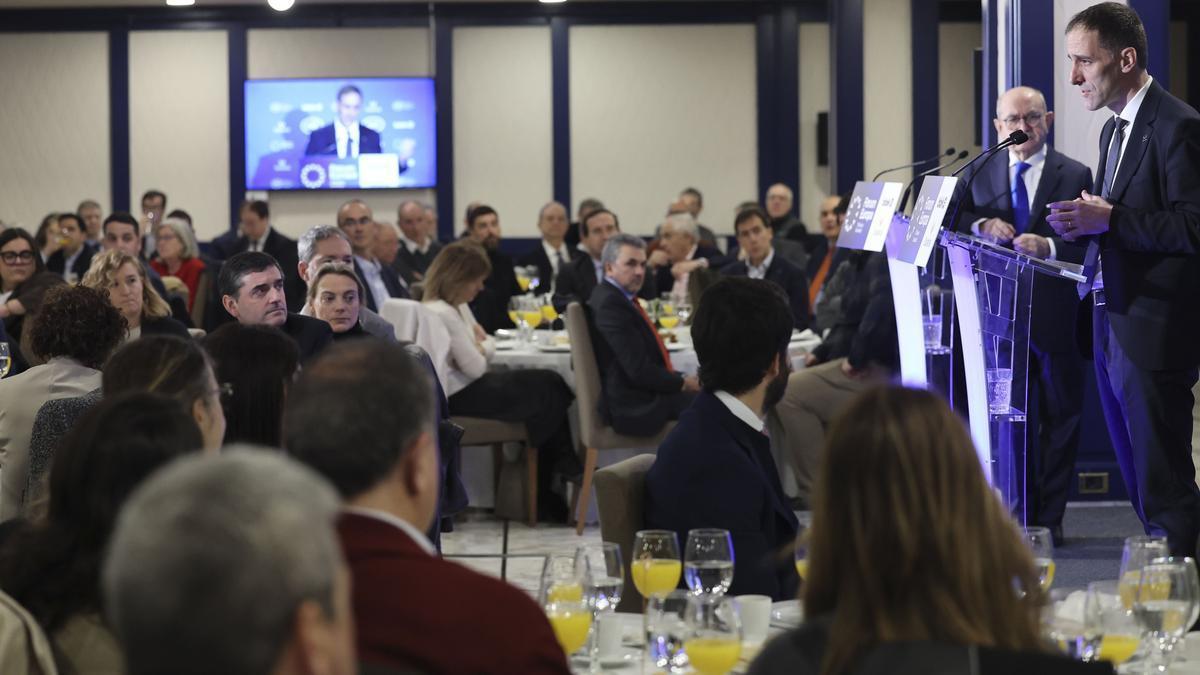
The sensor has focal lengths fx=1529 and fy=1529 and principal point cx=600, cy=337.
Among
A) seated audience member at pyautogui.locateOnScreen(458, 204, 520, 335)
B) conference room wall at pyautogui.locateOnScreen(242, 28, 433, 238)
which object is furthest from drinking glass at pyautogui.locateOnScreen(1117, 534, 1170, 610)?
conference room wall at pyautogui.locateOnScreen(242, 28, 433, 238)

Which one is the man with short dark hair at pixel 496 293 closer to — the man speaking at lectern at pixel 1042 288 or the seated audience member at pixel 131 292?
the seated audience member at pixel 131 292

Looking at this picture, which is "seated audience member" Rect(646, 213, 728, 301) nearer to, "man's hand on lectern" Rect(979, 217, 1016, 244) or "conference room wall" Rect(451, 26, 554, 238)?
"man's hand on lectern" Rect(979, 217, 1016, 244)

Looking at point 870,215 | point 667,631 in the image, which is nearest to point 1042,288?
point 870,215

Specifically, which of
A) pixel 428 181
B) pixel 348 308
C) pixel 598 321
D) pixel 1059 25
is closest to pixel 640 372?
pixel 598 321

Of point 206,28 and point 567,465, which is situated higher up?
point 206,28

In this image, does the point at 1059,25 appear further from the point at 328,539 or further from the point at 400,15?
the point at 400,15

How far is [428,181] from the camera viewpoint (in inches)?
576

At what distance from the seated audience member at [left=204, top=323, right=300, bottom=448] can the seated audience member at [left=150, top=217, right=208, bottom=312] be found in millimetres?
6664

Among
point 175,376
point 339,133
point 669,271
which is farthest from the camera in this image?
point 339,133

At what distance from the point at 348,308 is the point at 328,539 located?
4.06 meters

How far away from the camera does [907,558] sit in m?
1.54

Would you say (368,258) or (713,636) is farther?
(368,258)

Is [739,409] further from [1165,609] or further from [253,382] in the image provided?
[1165,609]

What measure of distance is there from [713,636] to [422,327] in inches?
189
